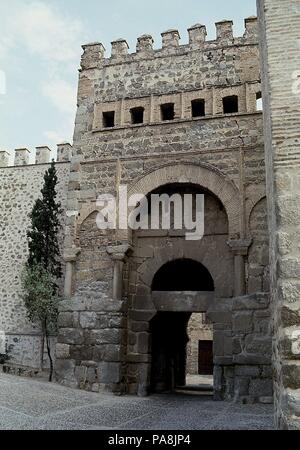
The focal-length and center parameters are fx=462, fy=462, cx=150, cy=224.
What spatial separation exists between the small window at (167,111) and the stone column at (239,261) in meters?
3.18

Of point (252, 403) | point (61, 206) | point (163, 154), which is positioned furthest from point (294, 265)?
point (61, 206)

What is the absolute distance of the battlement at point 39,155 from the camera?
17.8 m

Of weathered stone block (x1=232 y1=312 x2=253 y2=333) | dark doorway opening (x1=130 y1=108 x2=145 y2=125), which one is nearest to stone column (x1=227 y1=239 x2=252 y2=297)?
weathered stone block (x1=232 y1=312 x2=253 y2=333)

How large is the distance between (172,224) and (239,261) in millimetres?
1595

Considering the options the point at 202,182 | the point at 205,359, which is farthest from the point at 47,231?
the point at 205,359

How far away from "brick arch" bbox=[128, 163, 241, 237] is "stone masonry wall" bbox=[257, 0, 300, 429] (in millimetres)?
4426

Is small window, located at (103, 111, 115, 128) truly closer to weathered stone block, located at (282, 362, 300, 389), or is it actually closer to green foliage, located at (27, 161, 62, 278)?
green foliage, located at (27, 161, 62, 278)

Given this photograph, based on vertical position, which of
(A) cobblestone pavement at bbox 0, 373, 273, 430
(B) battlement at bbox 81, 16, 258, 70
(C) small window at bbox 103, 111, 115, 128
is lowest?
(A) cobblestone pavement at bbox 0, 373, 273, 430

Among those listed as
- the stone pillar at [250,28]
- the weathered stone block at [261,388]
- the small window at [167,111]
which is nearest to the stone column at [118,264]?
the weathered stone block at [261,388]

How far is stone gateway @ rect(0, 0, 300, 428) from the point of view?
316 inches

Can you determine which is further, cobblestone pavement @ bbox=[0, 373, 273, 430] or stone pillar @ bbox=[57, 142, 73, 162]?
stone pillar @ bbox=[57, 142, 73, 162]

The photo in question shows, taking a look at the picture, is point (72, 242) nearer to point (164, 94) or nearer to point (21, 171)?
point (164, 94)

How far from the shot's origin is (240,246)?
8.15 meters

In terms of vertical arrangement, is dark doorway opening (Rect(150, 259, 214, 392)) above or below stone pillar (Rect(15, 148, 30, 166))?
below
